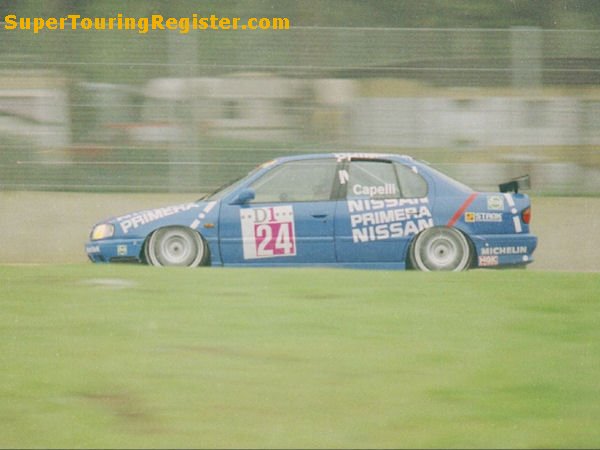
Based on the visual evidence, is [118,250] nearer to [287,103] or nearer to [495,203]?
[495,203]

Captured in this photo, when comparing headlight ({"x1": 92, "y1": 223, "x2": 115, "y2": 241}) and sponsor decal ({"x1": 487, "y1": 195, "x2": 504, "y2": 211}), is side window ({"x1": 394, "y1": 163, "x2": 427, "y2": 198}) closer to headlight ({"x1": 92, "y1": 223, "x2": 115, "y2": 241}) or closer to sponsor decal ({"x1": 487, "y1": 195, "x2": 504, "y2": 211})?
sponsor decal ({"x1": 487, "y1": 195, "x2": 504, "y2": 211})

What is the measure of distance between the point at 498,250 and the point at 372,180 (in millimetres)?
1343

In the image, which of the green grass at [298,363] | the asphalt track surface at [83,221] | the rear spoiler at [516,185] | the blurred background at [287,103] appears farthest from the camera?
the blurred background at [287,103]

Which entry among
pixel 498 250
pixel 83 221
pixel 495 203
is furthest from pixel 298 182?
pixel 83 221

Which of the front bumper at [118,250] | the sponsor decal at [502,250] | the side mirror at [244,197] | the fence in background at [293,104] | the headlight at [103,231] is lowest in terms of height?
the sponsor decal at [502,250]

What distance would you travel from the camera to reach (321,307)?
6.66 meters

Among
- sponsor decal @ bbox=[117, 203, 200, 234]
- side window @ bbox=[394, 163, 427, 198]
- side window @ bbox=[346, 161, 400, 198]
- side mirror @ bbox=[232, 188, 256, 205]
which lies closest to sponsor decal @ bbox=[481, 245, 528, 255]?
side window @ bbox=[394, 163, 427, 198]

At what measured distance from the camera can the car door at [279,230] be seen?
1066 cm

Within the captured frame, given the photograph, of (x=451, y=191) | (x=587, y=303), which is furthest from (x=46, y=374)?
(x=451, y=191)

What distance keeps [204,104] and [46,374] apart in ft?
27.3

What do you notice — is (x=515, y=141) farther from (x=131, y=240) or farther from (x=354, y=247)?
(x=131, y=240)

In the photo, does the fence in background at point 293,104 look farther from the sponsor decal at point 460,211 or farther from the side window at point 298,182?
the sponsor decal at point 460,211

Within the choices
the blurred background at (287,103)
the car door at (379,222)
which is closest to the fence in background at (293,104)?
the blurred background at (287,103)

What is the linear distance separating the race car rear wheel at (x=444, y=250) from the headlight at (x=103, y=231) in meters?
2.84
